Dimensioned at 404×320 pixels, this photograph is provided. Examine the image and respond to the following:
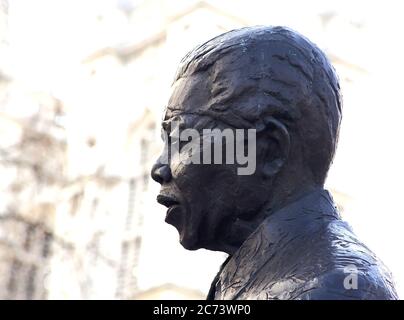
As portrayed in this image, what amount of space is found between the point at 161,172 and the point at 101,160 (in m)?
38.4

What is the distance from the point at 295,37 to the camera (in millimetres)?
2781

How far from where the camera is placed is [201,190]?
2.69 metres

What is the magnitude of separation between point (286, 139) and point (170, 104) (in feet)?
0.99

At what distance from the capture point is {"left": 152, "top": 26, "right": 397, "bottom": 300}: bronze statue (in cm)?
259

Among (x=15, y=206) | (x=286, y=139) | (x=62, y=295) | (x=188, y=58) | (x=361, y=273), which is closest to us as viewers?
(x=361, y=273)

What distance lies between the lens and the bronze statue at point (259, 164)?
259 cm

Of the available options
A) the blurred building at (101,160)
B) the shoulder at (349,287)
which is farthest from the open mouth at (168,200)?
the blurred building at (101,160)

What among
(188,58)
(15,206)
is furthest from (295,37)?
(15,206)

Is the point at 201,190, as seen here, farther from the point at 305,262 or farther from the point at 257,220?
the point at 305,262

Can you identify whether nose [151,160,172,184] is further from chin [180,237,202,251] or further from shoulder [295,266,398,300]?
shoulder [295,266,398,300]

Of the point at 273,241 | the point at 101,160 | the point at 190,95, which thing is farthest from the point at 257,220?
the point at 101,160

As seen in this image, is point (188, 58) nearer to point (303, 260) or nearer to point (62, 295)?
point (303, 260)

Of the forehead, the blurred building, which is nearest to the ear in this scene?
the forehead

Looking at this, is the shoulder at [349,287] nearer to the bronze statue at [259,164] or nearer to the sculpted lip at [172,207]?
the bronze statue at [259,164]
